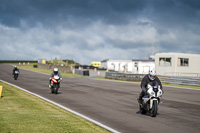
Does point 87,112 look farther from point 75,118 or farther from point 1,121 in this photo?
point 1,121

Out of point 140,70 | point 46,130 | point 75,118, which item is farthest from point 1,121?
point 140,70

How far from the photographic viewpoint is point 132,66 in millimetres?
63375

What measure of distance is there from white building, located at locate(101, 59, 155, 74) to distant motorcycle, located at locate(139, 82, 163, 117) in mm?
41479

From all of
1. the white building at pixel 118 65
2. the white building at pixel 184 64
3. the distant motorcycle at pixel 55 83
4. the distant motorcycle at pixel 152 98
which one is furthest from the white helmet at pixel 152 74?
the white building at pixel 118 65

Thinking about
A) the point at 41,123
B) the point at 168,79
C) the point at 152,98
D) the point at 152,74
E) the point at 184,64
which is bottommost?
the point at 41,123

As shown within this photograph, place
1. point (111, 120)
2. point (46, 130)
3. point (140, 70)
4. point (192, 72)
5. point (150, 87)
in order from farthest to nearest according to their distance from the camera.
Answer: point (140, 70), point (192, 72), point (150, 87), point (111, 120), point (46, 130)

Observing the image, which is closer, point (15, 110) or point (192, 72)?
point (15, 110)

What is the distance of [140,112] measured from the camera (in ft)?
36.1

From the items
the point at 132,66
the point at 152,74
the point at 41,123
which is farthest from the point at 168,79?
the point at 132,66

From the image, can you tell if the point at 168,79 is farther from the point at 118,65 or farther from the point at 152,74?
the point at 118,65

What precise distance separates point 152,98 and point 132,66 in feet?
177

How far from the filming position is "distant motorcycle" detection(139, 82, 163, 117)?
9750 millimetres

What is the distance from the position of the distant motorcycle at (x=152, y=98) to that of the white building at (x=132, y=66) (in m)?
41.5

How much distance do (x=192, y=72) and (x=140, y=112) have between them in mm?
35968
